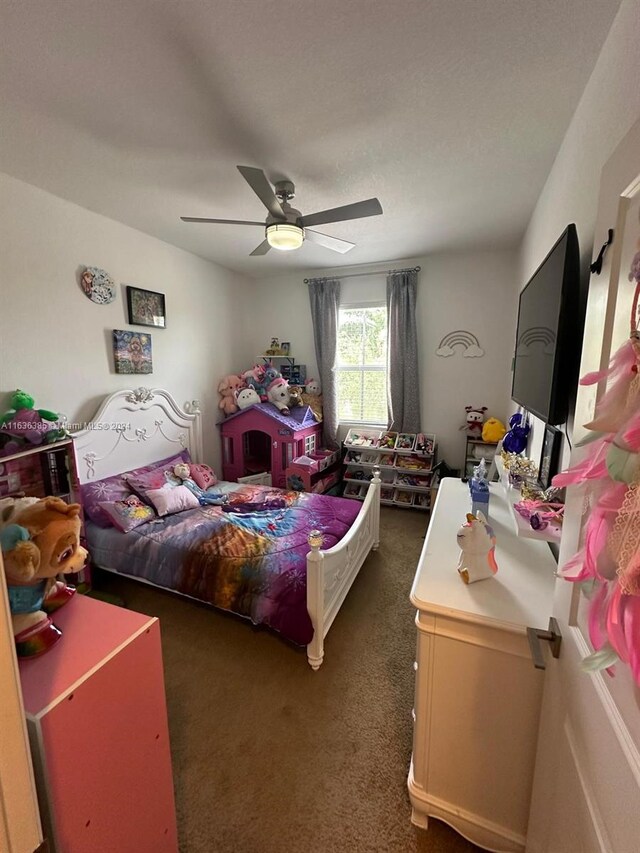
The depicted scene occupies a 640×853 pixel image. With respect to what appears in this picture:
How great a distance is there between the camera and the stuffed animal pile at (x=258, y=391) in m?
3.80

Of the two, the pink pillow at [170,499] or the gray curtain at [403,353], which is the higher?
the gray curtain at [403,353]

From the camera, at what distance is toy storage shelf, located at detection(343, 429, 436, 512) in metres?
3.63

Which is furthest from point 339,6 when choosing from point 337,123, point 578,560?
point 578,560

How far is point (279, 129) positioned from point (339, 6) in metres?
0.62

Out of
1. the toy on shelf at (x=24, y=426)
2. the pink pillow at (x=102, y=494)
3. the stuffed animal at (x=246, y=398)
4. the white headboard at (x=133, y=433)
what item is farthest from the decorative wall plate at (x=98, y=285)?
the stuffed animal at (x=246, y=398)

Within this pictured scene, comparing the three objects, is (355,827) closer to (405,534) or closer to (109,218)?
(405,534)

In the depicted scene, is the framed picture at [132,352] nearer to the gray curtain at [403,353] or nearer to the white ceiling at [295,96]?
the white ceiling at [295,96]

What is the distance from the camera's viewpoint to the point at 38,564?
850 millimetres

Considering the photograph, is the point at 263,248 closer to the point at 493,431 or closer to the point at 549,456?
the point at 549,456

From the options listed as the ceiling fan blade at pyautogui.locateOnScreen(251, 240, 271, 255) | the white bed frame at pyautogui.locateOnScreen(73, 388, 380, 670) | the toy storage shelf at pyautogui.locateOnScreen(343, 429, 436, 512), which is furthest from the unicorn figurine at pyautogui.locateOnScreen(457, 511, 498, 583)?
the toy storage shelf at pyautogui.locateOnScreen(343, 429, 436, 512)

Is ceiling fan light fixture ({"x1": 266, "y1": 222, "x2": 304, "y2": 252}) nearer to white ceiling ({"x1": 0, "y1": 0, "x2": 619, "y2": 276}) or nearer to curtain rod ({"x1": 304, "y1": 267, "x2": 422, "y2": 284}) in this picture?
white ceiling ({"x1": 0, "y1": 0, "x2": 619, "y2": 276})

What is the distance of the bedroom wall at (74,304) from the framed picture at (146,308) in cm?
5

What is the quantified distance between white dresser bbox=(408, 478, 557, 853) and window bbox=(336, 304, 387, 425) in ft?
9.67

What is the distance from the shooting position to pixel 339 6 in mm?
1105
